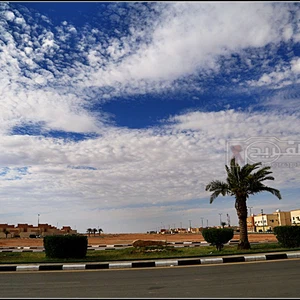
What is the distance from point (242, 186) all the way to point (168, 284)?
41.2ft

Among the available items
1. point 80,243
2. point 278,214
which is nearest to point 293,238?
point 80,243

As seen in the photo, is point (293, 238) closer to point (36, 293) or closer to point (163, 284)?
point (163, 284)

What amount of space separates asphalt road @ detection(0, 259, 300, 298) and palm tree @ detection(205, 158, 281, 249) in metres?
8.80

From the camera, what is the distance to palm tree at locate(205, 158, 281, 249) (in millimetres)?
20469

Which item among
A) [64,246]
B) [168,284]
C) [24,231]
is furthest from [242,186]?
[24,231]

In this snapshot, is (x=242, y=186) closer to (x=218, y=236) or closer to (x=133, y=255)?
(x=218, y=236)

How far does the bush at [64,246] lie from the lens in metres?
16.9

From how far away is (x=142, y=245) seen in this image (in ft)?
77.8

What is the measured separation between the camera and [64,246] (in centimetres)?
1688

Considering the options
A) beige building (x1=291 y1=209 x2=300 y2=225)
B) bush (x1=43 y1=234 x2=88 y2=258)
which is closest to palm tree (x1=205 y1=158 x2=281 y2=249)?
bush (x1=43 y1=234 x2=88 y2=258)

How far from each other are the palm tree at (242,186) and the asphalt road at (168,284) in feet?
28.9

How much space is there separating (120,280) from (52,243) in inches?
322

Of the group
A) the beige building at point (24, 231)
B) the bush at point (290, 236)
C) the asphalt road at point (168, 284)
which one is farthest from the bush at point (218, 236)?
the beige building at point (24, 231)

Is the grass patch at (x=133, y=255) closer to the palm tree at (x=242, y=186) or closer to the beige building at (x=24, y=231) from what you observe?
the palm tree at (x=242, y=186)
